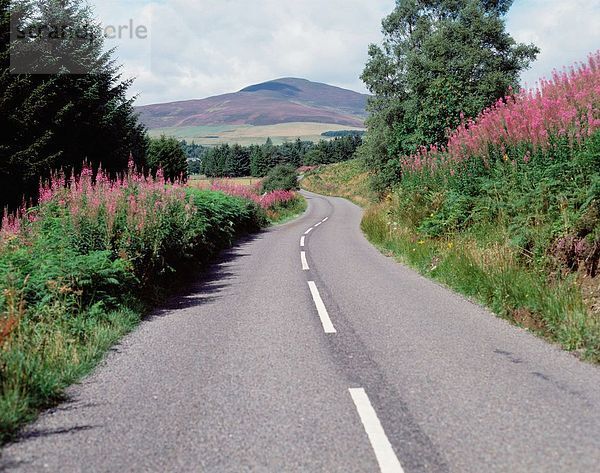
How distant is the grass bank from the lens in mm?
4598

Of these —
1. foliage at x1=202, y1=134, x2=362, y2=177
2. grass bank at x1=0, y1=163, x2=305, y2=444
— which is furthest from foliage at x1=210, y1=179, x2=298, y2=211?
foliage at x1=202, y1=134, x2=362, y2=177

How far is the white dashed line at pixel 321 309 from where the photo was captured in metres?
6.90

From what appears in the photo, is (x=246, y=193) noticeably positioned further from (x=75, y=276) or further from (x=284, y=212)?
(x=75, y=276)

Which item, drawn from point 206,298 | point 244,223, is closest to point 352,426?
point 206,298

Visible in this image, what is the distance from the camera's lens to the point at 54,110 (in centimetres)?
2556

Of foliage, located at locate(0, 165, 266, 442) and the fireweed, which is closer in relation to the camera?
foliage, located at locate(0, 165, 266, 442)

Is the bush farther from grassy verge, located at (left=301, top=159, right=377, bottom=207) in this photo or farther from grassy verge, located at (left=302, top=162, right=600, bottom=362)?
grassy verge, located at (left=302, top=162, right=600, bottom=362)

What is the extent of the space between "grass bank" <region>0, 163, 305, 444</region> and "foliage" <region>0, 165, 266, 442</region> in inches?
0.5

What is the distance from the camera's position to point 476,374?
499 centimetres

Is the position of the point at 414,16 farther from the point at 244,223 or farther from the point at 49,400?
the point at 49,400

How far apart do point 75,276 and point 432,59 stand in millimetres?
31818

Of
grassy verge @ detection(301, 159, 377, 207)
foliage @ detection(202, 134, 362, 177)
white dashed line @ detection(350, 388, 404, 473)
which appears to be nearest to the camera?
white dashed line @ detection(350, 388, 404, 473)

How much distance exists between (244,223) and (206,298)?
14.6 meters

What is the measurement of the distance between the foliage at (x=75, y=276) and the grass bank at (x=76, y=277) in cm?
Answer: 1
